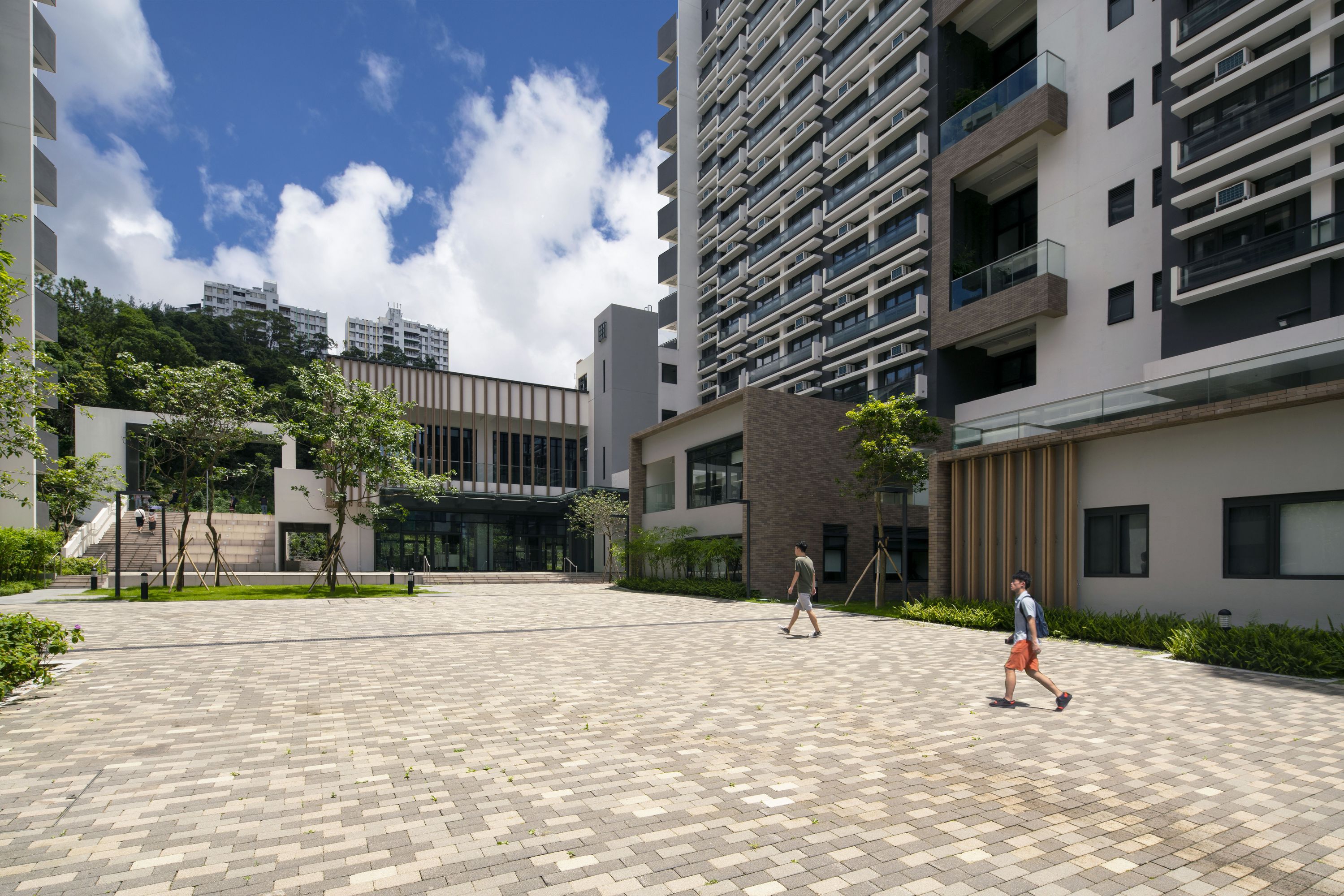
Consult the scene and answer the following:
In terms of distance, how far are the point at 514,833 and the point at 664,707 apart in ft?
11.6

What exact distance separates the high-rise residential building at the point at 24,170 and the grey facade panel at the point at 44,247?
0.12ft

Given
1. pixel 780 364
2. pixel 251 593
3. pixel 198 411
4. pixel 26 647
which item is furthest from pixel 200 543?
pixel 26 647

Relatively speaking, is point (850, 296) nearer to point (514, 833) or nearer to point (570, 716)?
point (570, 716)

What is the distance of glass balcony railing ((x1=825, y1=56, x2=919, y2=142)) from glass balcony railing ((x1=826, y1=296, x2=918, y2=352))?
9.76 m

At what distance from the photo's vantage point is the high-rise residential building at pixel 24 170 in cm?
2822

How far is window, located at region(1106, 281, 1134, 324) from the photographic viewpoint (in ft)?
75.6

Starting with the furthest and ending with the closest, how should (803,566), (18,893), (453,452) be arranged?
(453,452) → (803,566) → (18,893)

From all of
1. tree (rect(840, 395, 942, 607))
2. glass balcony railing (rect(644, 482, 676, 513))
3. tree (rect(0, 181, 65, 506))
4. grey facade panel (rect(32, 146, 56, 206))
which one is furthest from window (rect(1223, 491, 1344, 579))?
grey facade panel (rect(32, 146, 56, 206))

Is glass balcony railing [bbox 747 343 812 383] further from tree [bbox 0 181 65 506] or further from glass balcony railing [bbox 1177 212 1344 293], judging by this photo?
tree [bbox 0 181 65 506]

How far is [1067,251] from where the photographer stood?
25.1 meters

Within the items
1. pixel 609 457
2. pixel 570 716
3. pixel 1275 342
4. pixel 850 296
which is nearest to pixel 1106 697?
pixel 570 716

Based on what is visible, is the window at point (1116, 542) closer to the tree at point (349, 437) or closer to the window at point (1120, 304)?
the window at point (1120, 304)

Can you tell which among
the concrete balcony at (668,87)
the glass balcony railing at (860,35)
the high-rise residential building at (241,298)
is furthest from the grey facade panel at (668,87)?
the high-rise residential building at (241,298)

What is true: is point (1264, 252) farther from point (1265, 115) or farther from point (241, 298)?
point (241, 298)
